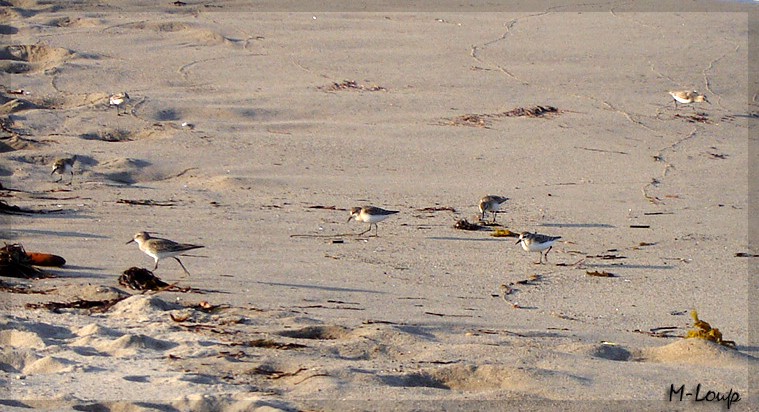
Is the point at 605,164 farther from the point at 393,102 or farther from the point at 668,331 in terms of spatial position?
the point at 668,331

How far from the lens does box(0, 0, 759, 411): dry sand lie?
16.3 ft

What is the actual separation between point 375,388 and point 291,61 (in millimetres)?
10125

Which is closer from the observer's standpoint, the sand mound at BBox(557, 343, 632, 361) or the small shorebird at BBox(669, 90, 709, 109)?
the sand mound at BBox(557, 343, 632, 361)

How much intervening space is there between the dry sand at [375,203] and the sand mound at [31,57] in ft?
0.14

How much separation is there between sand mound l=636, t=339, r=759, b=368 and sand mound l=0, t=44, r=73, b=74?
10.2m

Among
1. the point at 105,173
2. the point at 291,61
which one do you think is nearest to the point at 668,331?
the point at 105,173

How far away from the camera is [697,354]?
5387 mm

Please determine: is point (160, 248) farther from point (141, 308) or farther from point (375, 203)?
point (375, 203)

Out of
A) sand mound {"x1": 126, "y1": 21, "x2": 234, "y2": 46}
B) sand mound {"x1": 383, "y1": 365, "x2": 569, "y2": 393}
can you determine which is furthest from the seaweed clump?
sand mound {"x1": 126, "y1": 21, "x2": 234, "y2": 46}

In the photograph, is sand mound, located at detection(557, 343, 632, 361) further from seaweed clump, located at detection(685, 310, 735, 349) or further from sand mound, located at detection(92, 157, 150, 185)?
sand mound, located at detection(92, 157, 150, 185)

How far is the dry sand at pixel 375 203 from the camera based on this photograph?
16.3 feet

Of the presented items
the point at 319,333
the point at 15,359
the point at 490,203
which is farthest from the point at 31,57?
the point at 15,359

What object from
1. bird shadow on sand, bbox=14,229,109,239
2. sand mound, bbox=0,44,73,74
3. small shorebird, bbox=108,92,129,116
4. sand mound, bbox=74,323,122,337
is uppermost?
sand mound, bbox=0,44,73,74

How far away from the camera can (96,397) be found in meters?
4.49
